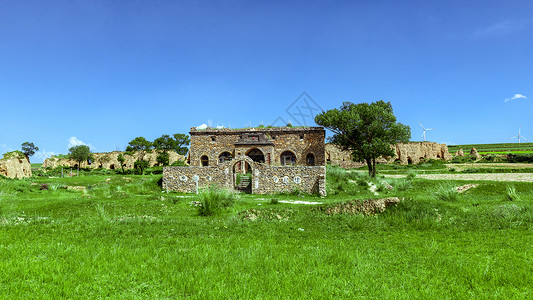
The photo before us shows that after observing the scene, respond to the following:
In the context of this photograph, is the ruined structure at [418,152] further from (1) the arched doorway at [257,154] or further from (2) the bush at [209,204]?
(2) the bush at [209,204]

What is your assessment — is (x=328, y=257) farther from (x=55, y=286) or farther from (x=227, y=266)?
(x=55, y=286)

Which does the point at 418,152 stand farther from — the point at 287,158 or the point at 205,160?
the point at 205,160

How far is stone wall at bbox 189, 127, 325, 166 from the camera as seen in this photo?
3653 cm

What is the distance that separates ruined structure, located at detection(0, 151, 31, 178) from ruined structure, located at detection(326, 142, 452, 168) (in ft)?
149

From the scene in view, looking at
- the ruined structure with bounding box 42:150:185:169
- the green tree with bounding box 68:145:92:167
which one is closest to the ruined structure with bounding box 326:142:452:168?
the ruined structure with bounding box 42:150:185:169

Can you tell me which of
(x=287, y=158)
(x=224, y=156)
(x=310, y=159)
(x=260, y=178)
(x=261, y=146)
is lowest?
(x=260, y=178)

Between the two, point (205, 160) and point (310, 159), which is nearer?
point (310, 159)

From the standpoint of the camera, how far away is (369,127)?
3356 cm

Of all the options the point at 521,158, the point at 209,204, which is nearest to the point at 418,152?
the point at 521,158

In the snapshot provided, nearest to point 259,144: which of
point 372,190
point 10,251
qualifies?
point 372,190

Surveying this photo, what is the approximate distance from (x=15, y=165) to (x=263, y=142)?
87.8 ft

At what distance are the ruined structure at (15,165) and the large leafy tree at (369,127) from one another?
3330 cm

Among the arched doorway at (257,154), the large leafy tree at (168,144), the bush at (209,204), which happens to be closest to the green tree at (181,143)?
the large leafy tree at (168,144)

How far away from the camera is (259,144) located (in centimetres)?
3631
